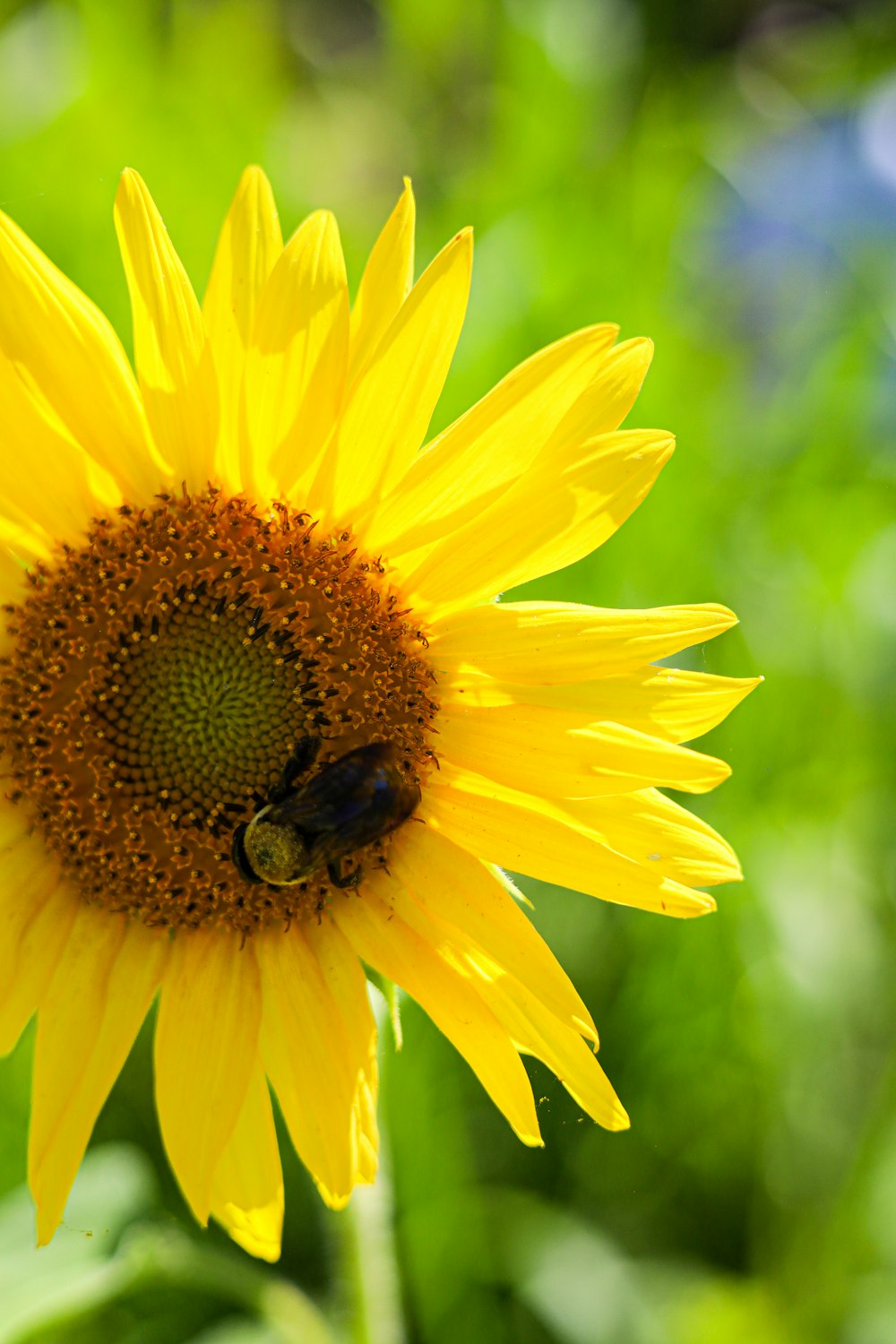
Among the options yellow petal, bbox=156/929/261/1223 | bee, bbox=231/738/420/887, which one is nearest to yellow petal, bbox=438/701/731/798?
bee, bbox=231/738/420/887

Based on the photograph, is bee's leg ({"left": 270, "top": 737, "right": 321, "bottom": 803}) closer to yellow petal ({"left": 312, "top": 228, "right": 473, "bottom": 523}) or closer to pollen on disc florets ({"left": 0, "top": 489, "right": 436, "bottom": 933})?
pollen on disc florets ({"left": 0, "top": 489, "right": 436, "bottom": 933})

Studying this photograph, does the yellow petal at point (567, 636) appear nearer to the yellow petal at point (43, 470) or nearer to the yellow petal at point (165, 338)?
the yellow petal at point (165, 338)

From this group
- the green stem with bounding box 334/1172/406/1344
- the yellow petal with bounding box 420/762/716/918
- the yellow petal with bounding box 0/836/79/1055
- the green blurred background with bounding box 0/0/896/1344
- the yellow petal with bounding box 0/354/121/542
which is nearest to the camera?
the yellow petal with bounding box 420/762/716/918

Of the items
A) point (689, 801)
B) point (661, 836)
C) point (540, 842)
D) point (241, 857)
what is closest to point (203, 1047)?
point (241, 857)

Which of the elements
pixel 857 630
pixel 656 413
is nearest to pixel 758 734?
pixel 857 630

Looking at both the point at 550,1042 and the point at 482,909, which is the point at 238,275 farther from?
the point at 550,1042
